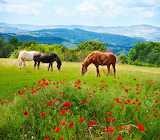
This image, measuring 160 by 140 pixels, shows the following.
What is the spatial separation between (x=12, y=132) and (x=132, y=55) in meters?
84.6

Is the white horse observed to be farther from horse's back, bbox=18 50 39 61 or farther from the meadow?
the meadow

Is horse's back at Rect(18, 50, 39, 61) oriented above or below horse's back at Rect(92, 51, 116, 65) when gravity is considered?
below

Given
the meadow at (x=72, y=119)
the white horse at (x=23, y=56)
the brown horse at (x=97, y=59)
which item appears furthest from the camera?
the white horse at (x=23, y=56)

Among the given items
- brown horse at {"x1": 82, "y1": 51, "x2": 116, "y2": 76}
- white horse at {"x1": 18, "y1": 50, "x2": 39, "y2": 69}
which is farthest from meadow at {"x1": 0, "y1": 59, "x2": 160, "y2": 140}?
white horse at {"x1": 18, "y1": 50, "x2": 39, "y2": 69}

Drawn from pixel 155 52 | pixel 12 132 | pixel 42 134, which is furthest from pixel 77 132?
pixel 155 52

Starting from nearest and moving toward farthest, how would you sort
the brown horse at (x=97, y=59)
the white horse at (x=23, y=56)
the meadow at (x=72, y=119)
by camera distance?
the meadow at (x=72, y=119) < the brown horse at (x=97, y=59) < the white horse at (x=23, y=56)

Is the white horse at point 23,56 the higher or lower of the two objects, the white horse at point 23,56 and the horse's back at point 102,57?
the lower

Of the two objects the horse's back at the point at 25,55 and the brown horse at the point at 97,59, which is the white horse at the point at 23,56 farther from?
the brown horse at the point at 97,59

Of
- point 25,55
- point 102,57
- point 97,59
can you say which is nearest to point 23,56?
point 25,55

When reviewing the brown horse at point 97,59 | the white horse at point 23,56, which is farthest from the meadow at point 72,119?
the white horse at point 23,56

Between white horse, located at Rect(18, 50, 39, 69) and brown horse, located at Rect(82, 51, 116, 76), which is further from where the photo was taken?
white horse, located at Rect(18, 50, 39, 69)

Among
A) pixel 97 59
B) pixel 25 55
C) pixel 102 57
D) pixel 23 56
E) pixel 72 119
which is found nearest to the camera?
pixel 72 119

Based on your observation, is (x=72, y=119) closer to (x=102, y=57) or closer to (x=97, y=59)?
(x=97, y=59)

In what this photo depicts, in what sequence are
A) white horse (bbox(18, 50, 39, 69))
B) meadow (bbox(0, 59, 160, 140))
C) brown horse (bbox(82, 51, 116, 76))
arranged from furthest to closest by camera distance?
white horse (bbox(18, 50, 39, 69)) < brown horse (bbox(82, 51, 116, 76)) < meadow (bbox(0, 59, 160, 140))
